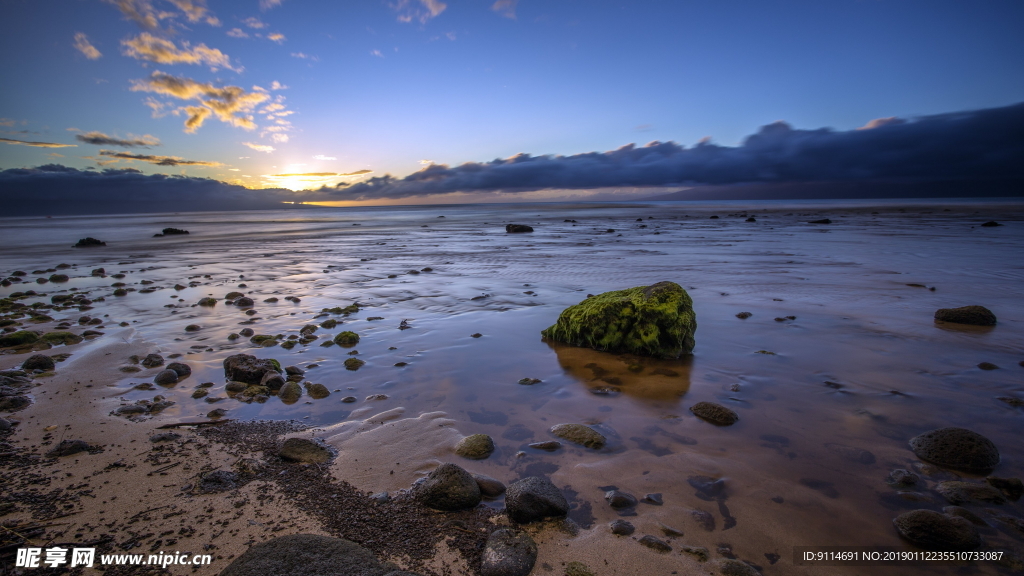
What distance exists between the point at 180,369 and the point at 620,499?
4.62 meters

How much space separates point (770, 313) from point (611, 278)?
A: 4.14 m

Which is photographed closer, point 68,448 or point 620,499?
point 620,499

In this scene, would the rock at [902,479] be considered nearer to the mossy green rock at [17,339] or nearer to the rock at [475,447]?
the rock at [475,447]

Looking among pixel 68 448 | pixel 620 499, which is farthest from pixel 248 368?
pixel 620 499

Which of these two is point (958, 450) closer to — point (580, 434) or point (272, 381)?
point (580, 434)

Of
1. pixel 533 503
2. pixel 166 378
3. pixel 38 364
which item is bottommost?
pixel 533 503

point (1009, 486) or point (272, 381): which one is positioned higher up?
point (272, 381)

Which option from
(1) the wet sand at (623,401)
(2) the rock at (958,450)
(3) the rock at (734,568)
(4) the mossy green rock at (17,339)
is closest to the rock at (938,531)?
(1) the wet sand at (623,401)

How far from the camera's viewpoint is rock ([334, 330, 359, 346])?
5.62 metres

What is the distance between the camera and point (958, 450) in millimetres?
2943

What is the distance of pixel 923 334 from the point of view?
569 centimetres

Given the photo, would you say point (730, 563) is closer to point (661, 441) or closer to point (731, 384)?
point (661, 441)

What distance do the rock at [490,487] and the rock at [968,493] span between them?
267 centimetres

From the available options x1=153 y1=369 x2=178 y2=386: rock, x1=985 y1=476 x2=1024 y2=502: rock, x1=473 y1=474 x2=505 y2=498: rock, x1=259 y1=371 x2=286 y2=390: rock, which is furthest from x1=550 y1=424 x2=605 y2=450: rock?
x1=153 y1=369 x2=178 y2=386: rock
